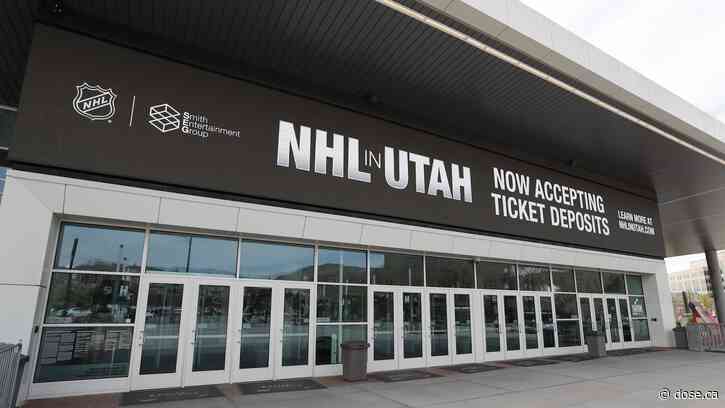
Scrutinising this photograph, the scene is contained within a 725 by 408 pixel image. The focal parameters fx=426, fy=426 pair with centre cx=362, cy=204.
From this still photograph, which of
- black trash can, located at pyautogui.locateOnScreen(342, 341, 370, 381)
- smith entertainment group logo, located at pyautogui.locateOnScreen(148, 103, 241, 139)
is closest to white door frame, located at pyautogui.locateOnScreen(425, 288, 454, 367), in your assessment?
black trash can, located at pyautogui.locateOnScreen(342, 341, 370, 381)

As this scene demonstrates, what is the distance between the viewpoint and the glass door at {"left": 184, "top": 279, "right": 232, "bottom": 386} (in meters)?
9.55

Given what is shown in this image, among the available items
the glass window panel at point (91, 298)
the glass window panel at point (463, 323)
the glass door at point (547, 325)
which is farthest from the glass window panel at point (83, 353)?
the glass door at point (547, 325)

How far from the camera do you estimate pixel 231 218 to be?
9.94m

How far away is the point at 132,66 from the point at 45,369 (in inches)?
256

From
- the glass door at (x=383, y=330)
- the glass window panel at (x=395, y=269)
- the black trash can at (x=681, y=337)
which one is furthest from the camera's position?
the black trash can at (x=681, y=337)

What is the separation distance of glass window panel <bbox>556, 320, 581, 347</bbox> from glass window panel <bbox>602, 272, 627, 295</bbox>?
2982mm

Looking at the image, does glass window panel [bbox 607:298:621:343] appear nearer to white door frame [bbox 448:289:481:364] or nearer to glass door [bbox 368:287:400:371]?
white door frame [bbox 448:289:481:364]

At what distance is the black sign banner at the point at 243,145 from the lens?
28.5 ft

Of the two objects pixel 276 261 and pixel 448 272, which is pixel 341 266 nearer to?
pixel 276 261

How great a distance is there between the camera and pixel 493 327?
14500mm

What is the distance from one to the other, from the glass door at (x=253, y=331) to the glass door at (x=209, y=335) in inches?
8.0

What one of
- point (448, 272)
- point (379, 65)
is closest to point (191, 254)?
point (379, 65)

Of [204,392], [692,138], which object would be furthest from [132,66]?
[692,138]

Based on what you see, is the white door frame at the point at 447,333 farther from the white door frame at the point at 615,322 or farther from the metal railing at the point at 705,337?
the metal railing at the point at 705,337
